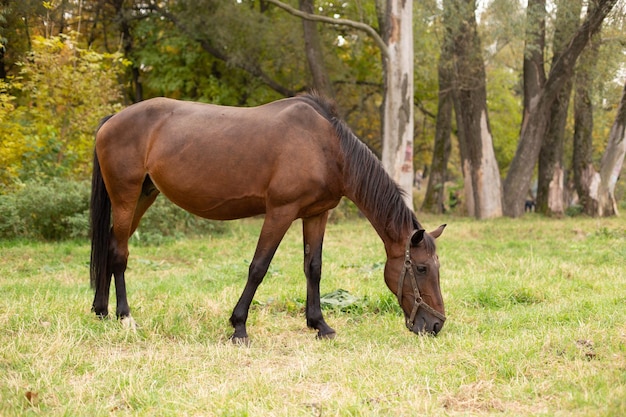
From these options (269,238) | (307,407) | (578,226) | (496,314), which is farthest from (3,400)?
(578,226)

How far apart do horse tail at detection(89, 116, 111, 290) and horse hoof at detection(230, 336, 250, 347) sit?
1.58m

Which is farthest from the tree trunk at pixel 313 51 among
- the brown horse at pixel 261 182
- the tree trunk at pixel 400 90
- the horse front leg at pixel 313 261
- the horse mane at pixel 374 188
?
the horse mane at pixel 374 188

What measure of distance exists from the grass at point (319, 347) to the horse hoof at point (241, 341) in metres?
0.08

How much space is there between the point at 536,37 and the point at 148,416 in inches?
628

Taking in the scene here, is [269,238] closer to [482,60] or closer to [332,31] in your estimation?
[482,60]

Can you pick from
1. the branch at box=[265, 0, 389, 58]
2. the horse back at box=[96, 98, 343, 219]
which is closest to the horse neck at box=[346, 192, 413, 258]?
the horse back at box=[96, 98, 343, 219]

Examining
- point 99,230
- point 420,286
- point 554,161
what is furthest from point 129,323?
point 554,161

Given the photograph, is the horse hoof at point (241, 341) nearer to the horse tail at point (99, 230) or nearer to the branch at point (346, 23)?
the horse tail at point (99, 230)

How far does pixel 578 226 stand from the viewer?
1463 cm

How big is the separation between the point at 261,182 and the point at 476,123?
13682 millimetres

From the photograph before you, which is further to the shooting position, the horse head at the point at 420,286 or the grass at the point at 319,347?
the horse head at the point at 420,286

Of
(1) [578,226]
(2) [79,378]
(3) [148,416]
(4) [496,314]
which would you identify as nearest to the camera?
(3) [148,416]

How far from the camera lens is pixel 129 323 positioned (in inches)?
224

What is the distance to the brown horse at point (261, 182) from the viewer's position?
5.50 m
